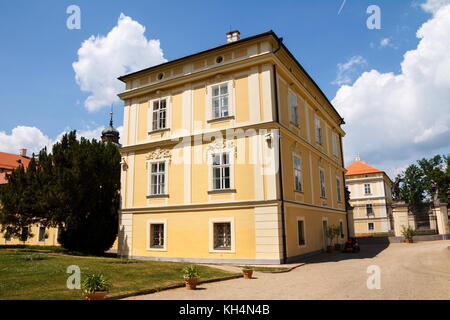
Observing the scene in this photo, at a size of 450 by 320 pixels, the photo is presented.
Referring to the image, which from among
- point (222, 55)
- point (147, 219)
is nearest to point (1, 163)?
point (147, 219)

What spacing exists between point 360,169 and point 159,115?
4977cm

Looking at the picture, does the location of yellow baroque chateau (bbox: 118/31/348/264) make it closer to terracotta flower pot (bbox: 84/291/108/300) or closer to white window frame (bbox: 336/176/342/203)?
white window frame (bbox: 336/176/342/203)

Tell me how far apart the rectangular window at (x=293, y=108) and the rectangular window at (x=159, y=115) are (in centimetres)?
740

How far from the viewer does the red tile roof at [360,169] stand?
2327 inches

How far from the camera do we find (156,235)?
19.5 m

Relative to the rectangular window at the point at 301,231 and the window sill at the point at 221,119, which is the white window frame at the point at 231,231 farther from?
the window sill at the point at 221,119

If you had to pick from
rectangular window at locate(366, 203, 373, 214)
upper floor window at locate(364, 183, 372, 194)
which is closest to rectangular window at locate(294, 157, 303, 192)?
rectangular window at locate(366, 203, 373, 214)

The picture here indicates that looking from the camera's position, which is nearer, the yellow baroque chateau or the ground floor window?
the yellow baroque chateau

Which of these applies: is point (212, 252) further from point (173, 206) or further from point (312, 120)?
point (312, 120)

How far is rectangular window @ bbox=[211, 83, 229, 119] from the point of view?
1828 centimetres

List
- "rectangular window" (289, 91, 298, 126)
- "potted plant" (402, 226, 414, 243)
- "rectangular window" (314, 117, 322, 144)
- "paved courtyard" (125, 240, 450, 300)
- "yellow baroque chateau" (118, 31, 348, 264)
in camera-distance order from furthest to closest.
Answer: "potted plant" (402, 226, 414, 243), "rectangular window" (314, 117, 322, 144), "rectangular window" (289, 91, 298, 126), "yellow baroque chateau" (118, 31, 348, 264), "paved courtyard" (125, 240, 450, 300)

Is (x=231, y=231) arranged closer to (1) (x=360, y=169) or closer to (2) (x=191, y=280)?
(2) (x=191, y=280)

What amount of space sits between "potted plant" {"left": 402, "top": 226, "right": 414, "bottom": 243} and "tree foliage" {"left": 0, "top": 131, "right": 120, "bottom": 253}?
81.9 ft

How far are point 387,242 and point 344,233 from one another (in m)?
5.85
